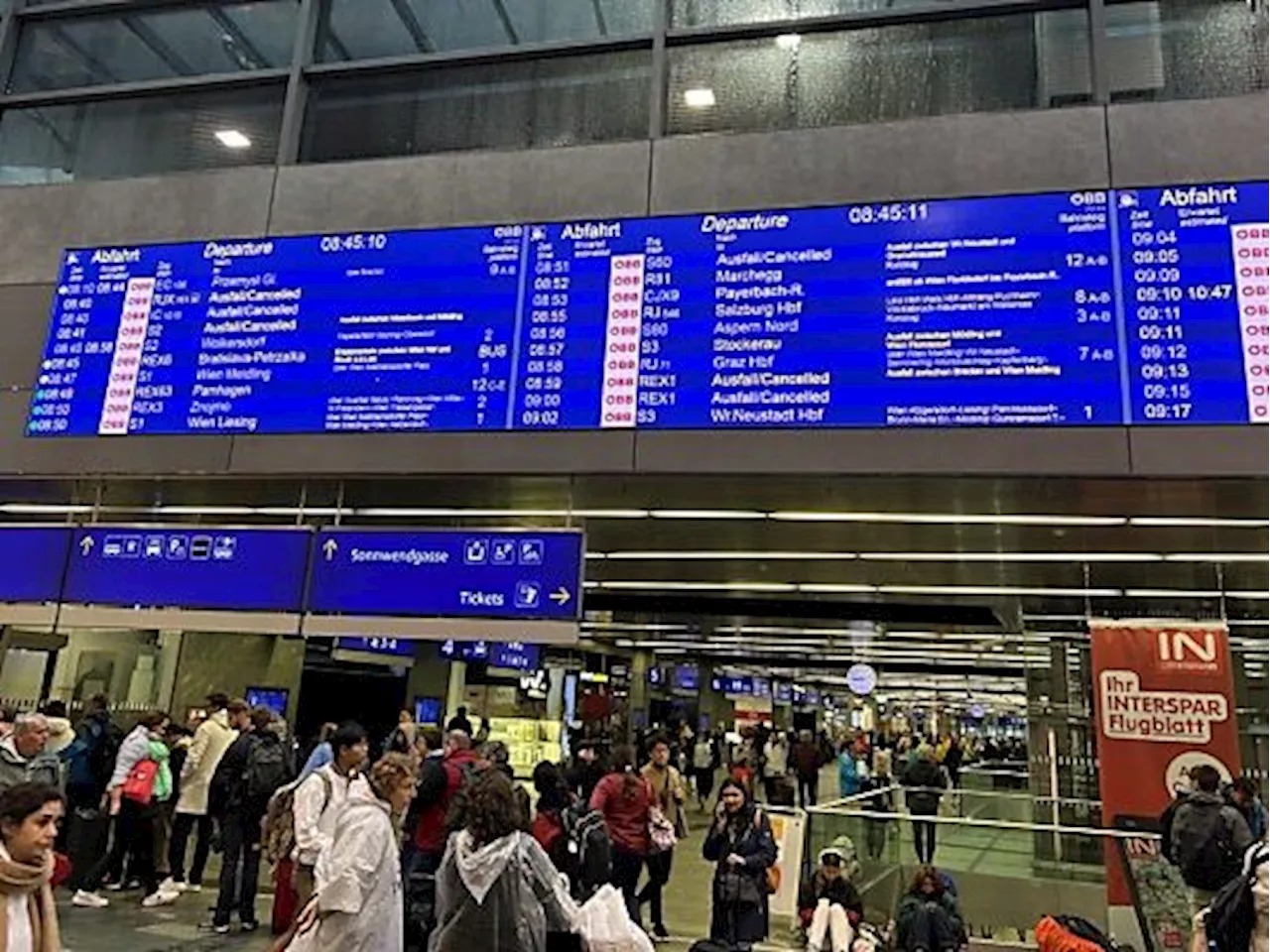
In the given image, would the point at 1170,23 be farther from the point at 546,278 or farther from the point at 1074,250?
the point at 546,278

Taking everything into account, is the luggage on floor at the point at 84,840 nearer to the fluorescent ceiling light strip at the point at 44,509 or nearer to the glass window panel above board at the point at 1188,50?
the fluorescent ceiling light strip at the point at 44,509

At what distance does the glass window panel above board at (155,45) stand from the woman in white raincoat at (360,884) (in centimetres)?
629

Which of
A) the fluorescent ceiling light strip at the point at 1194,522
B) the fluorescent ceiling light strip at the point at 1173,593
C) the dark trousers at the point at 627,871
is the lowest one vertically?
the dark trousers at the point at 627,871

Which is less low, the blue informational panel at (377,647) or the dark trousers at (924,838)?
the blue informational panel at (377,647)

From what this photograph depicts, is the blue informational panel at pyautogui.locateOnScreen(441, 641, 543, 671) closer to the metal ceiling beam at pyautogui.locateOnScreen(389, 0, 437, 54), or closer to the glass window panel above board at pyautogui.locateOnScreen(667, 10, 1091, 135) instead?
the metal ceiling beam at pyautogui.locateOnScreen(389, 0, 437, 54)

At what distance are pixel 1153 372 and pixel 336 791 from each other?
4.41m

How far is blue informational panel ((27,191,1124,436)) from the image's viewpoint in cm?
547

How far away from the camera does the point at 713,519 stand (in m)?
7.39

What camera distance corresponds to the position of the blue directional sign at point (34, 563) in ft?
21.4

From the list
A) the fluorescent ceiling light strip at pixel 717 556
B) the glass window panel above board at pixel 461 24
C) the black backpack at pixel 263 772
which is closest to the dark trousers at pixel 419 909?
the black backpack at pixel 263 772

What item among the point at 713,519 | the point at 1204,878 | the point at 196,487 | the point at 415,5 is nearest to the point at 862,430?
the point at 713,519

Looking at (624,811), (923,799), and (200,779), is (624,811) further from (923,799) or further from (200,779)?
(923,799)

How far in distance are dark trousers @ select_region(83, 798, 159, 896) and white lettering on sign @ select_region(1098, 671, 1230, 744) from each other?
722cm

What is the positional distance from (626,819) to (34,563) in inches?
162
